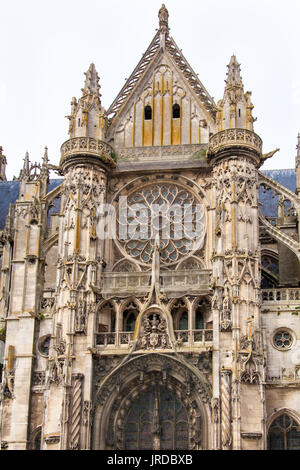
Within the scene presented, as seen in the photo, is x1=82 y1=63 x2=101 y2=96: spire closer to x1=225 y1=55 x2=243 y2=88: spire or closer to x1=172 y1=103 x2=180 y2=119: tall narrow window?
x1=172 y1=103 x2=180 y2=119: tall narrow window

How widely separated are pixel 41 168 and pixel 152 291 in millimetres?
8258

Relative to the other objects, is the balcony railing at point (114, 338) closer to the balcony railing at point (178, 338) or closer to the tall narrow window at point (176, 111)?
the balcony railing at point (178, 338)

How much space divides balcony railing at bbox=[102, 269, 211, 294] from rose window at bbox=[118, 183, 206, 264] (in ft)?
4.73

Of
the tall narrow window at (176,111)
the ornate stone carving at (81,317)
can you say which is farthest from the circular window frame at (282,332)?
the tall narrow window at (176,111)

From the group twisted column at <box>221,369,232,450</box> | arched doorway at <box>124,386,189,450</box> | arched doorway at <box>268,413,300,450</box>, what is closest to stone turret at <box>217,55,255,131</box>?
twisted column at <box>221,369,232,450</box>

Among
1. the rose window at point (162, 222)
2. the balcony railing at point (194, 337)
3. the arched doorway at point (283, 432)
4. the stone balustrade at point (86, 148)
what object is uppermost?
the stone balustrade at point (86, 148)

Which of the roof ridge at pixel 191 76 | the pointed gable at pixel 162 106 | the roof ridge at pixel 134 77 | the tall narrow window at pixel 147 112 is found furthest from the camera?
the roof ridge at pixel 134 77

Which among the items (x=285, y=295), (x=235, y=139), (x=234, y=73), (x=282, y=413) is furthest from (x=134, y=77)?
(x=282, y=413)

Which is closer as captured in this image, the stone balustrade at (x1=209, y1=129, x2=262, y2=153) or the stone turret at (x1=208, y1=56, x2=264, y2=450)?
the stone turret at (x1=208, y1=56, x2=264, y2=450)

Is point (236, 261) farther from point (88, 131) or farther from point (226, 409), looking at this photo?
point (88, 131)

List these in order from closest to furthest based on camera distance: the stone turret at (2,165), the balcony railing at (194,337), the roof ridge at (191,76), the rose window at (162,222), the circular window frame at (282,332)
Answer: the balcony railing at (194,337)
the circular window frame at (282,332)
the rose window at (162,222)
the roof ridge at (191,76)
the stone turret at (2,165)

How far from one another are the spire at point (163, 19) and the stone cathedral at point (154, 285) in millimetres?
660

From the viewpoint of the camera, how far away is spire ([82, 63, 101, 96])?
37312 mm

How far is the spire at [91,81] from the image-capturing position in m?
37.3
